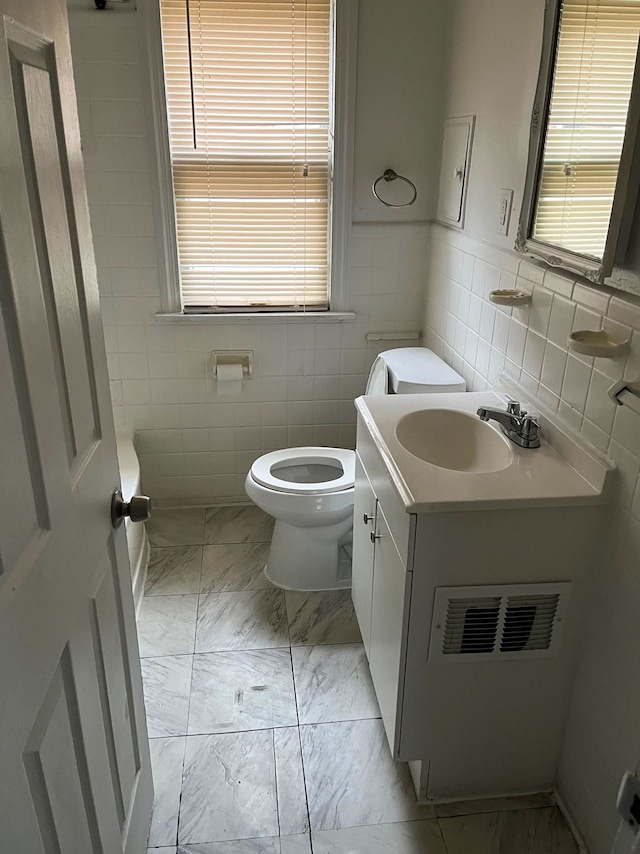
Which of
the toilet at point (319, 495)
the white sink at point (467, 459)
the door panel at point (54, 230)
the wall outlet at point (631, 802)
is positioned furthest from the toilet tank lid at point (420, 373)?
the wall outlet at point (631, 802)

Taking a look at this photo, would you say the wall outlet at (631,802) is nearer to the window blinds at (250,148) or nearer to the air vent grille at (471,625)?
the air vent grille at (471,625)

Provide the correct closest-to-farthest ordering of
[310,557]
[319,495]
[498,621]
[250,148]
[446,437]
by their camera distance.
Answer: [498,621], [446,437], [319,495], [310,557], [250,148]

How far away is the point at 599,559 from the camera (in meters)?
1.53

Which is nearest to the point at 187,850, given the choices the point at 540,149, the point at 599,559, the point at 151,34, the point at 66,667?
the point at 66,667

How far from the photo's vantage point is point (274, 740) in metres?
1.91

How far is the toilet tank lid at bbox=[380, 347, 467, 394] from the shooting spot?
230cm

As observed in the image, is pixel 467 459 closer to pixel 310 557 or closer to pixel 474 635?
pixel 474 635

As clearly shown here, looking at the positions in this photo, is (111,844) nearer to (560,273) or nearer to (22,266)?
(22,266)

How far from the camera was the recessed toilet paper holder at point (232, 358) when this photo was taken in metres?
2.88

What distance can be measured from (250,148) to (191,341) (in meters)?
0.82

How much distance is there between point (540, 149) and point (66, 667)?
5.23ft

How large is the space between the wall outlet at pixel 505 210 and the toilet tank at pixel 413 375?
546 millimetres

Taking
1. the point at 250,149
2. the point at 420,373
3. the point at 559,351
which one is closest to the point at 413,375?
the point at 420,373

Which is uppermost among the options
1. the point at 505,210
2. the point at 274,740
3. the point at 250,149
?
the point at 250,149
